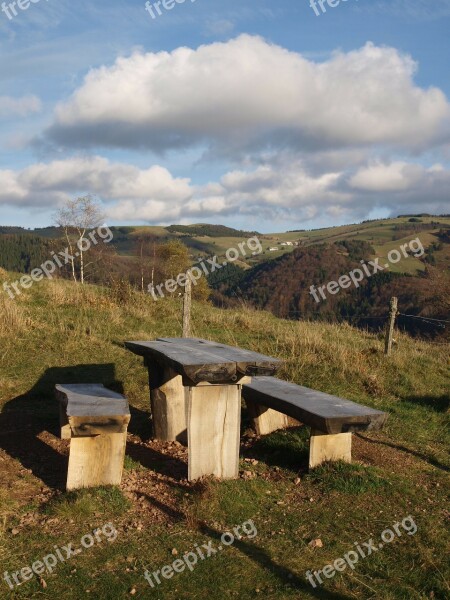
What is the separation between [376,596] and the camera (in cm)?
308

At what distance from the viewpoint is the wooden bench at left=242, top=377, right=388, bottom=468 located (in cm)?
452

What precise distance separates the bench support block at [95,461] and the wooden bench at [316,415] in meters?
1.54

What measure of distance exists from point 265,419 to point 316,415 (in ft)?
5.21

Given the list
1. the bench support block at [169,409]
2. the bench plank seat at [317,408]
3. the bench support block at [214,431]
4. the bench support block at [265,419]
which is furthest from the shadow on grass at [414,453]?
the bench support block at [169,409]

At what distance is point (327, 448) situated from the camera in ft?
16.2

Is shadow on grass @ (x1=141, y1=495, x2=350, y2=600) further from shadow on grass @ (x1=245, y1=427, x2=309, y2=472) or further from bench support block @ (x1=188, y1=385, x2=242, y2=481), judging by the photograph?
shadow on grass @ (x1=245, y1=427, x2=309, y2=472)

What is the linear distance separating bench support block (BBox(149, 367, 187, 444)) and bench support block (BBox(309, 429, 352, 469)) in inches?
62.6

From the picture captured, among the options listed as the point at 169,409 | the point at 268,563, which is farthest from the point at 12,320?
the point at 268,563

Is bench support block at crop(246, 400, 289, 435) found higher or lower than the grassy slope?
higher

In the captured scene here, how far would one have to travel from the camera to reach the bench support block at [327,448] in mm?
4891


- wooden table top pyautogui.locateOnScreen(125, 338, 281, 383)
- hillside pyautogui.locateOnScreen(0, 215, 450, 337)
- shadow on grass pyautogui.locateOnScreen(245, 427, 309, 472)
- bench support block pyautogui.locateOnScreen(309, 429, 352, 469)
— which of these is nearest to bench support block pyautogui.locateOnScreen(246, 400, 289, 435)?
shadow on grass pyautogui.locateOnScreen(245, 427, 309, 472)

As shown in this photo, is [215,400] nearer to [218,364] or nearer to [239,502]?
[218,364]

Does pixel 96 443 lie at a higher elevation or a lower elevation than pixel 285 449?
higher

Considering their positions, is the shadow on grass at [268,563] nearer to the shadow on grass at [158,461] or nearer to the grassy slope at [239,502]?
the grassy slope at [239,502]
